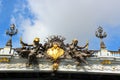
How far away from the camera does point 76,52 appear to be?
1897cm

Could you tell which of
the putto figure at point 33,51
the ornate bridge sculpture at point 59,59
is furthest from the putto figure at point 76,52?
the putto figure at point 33,51

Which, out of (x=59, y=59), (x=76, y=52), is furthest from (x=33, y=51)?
(x=76, y=52)

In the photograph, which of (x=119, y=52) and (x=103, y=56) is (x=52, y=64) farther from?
(x=119, y=52)

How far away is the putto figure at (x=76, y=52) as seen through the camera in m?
18.8

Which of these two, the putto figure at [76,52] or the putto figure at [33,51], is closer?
the putto figure at [33,51]

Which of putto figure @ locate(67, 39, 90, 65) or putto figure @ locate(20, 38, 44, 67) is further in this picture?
putto figure @ locate(67, 39, 90, 65)

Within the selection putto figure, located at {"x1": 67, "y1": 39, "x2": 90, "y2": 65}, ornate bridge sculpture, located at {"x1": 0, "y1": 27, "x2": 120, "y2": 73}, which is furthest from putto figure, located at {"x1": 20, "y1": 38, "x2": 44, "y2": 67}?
putto figure, located at {"x1": 67, "y1": 39, "x2": 90, "y2": 65}

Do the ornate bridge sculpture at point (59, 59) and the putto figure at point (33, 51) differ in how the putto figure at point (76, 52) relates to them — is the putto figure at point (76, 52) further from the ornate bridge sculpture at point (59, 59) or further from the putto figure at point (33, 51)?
the putto figure at point (33, 51)

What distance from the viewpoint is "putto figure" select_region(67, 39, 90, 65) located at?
1883cm

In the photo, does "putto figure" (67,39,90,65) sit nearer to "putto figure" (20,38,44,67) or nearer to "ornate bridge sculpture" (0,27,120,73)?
"ornate bridge sculpture" (0,27,120,73)

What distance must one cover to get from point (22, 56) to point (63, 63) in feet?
9.05

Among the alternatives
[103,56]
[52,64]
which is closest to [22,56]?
[52,64]

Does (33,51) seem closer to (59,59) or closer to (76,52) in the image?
(59,59)

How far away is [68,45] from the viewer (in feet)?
63.6
